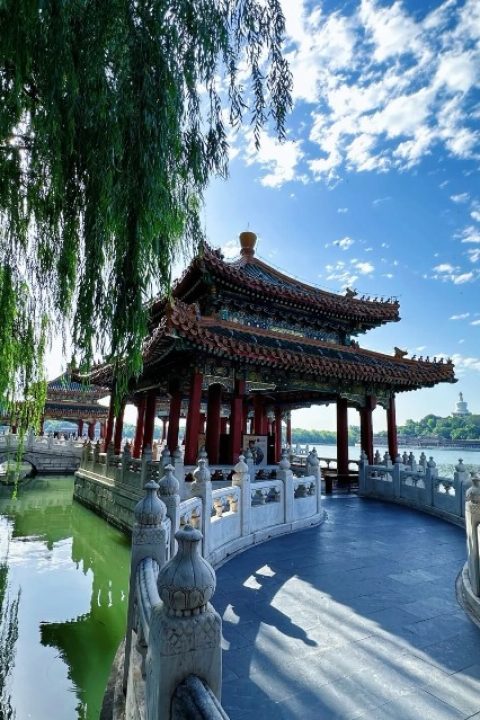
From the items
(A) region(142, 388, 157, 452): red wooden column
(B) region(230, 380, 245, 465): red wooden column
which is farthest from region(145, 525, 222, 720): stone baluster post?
(A) region(142, 388, 157, 452): red wooden column

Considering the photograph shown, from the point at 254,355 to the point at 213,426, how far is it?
2.33 m

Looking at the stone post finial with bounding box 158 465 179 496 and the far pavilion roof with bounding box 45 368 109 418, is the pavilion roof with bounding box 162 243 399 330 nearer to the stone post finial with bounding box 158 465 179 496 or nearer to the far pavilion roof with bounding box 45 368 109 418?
the stone post finial with bounding box 158 465 179 496

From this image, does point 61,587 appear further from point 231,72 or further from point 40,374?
point 231,72

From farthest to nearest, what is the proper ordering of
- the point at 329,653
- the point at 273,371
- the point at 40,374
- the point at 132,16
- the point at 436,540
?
the point at 273,371, the point at 436,540, the point at 40,374, the point at 329,653, the point at 132,16

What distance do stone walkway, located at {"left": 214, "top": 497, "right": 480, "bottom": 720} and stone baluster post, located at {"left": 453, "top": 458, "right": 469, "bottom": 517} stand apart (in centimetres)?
251

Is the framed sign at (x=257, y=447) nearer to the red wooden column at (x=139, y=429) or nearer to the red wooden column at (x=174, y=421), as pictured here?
the red wooden column at (x=174, y=421)

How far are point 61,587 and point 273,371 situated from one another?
7.27 m

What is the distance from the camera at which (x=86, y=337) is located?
365cm

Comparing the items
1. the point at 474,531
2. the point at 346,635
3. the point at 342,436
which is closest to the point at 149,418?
the point at 342,436

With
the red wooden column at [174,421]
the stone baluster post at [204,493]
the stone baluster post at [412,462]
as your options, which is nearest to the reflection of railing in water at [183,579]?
the stone baluster post at [204,493]

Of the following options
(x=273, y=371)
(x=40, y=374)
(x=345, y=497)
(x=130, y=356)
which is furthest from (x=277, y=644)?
(x=345, y=497)

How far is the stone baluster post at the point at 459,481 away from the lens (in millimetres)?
9282

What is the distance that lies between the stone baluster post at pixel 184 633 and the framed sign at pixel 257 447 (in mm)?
10105

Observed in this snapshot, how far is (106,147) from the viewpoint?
127 inches
